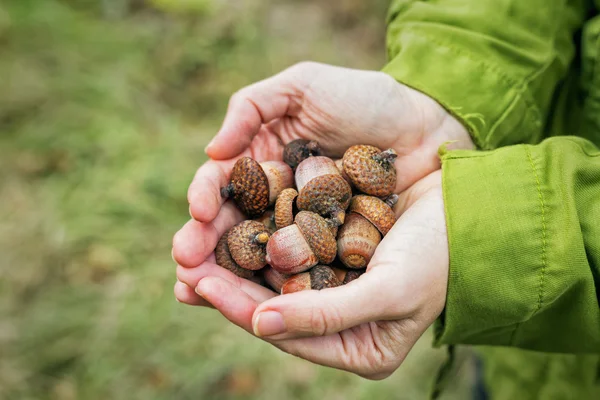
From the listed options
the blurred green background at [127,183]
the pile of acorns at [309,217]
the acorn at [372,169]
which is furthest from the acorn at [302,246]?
the blurred green background at [127,183]

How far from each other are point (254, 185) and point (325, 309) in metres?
0.81

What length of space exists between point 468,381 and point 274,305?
2.74 meters

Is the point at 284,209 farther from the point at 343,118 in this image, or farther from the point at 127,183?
the point at 127,183

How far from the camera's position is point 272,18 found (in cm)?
676

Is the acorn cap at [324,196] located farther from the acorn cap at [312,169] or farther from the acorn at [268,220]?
the acorn at [268,220]

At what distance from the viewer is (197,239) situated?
7.27ft

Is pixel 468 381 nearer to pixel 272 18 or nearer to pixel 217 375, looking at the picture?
pixel 217 375

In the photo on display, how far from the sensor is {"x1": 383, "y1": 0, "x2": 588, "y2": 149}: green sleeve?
2426 mm

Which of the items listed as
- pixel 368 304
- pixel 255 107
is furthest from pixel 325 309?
pixel 255 107

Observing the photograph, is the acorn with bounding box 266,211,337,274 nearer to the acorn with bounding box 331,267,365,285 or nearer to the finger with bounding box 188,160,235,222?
the acorn with bounding box 331,267,365,285

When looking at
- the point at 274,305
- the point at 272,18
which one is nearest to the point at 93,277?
the point at 274,305

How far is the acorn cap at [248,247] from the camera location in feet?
7.61

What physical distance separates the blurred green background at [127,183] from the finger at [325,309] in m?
2.14

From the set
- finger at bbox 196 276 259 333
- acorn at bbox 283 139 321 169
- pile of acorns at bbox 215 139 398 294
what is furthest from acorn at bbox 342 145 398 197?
finger at bbox 196 276 259 333
